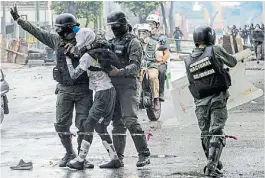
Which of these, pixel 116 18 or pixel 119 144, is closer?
pixel 116 18

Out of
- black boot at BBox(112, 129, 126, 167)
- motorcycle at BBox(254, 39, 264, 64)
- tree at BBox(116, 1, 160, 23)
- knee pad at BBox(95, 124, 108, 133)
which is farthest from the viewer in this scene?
tree at BBox(116, 1, 160, 23)

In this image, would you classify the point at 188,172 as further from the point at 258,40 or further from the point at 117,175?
the point at 258,40

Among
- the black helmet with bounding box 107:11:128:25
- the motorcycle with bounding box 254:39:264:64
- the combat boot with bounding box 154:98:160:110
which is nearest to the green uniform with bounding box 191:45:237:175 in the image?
the black helmet with bounding box 107:11:128:25

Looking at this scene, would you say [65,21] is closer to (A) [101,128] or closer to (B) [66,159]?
(A) [101,128]

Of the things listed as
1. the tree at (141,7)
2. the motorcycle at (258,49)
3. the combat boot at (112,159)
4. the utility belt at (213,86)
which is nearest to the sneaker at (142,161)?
the combat boot at (112,159)

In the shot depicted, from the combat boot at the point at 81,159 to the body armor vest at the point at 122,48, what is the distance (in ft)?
3.15

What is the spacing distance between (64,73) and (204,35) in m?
1.63

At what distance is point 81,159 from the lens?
857 cm

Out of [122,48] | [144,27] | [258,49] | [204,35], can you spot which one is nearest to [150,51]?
[144,27]

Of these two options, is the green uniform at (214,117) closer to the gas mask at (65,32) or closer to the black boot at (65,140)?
the gas mask at (65,32)

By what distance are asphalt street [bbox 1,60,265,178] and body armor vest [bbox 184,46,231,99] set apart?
0.90 metres

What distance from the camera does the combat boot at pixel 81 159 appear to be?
28.1 feet

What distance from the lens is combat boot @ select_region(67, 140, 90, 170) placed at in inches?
337

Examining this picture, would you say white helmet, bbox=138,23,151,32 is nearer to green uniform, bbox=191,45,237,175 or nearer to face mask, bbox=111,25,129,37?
face mask, bbox=111,25,129,37
